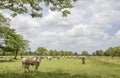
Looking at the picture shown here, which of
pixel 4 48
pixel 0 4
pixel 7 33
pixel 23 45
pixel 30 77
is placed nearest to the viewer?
pixel 30 77

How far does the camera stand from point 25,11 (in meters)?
23.4

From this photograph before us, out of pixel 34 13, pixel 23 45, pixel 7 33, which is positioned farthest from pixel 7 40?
pixel 34 13

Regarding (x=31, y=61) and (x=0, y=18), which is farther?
(x=0, y=18)

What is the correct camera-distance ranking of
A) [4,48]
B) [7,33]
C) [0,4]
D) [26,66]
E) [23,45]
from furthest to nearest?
[23,45], [4,48], [7,33], [26,66], [0,4]

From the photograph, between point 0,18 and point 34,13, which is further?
point 0,18

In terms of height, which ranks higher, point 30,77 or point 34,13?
point 34,13

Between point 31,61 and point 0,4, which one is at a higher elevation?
point 0,4

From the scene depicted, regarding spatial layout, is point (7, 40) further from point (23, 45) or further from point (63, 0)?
point (63, 0)

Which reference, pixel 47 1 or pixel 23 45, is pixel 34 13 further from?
pixel 23 45

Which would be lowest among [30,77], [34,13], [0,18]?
[30,77]

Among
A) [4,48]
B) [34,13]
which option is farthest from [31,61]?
[4,48]

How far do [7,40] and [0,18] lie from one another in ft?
20.4

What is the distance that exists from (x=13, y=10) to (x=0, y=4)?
1.83 metres

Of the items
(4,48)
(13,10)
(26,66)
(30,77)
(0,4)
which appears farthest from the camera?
(4,48)
